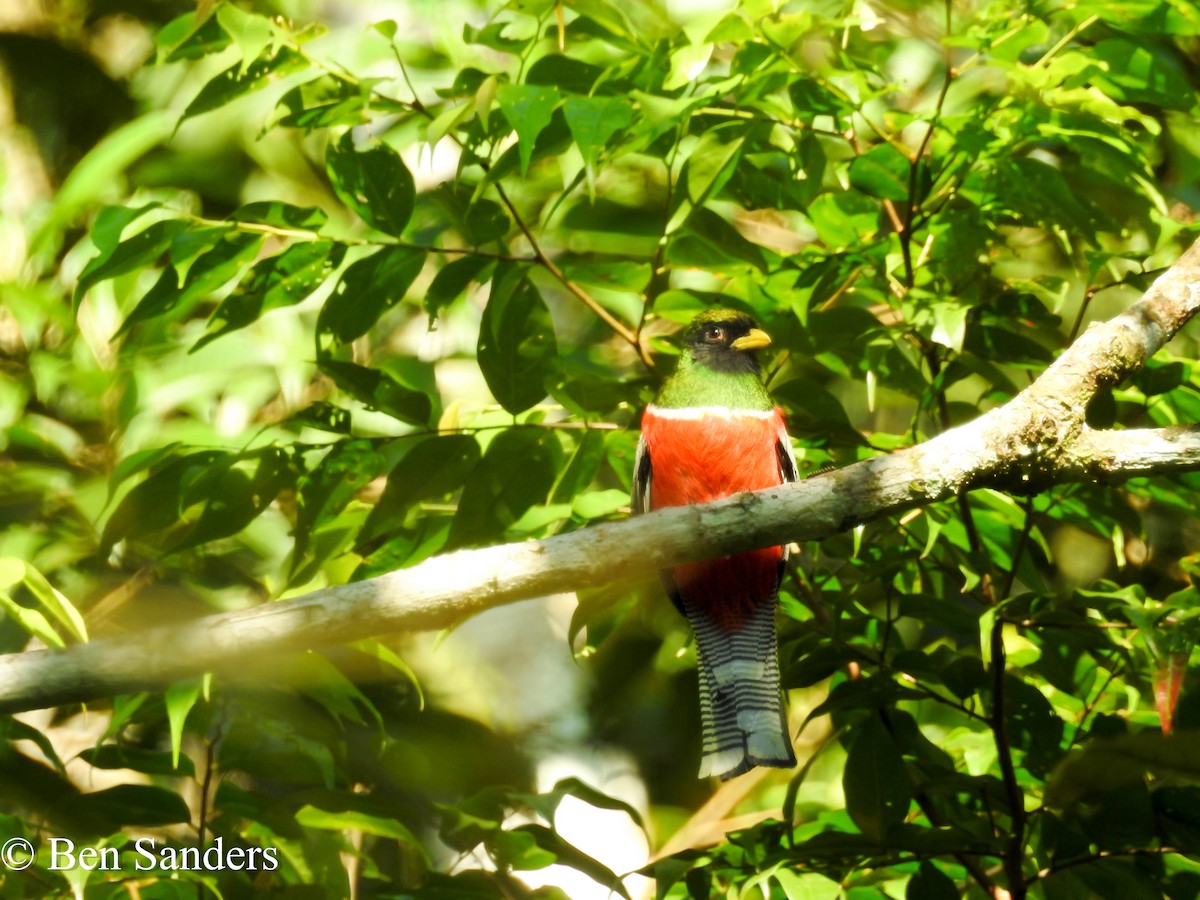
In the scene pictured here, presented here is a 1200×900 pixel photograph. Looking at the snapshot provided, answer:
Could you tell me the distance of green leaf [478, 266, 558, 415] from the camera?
105 inches

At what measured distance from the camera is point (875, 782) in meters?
2.50

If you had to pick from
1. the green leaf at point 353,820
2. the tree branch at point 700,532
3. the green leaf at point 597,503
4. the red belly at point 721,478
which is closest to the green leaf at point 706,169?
the tree branch at point 700,532

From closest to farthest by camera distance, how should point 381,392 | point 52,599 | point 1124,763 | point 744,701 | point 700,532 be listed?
1. point 1124,763
2. point 52,599
3. point 700,532
4. point 381,392
5. point 744,701

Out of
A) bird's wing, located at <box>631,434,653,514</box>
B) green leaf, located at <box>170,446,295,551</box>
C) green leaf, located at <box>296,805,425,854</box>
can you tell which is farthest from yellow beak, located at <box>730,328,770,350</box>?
green leaf, located at <box>296,805,425,854</box>

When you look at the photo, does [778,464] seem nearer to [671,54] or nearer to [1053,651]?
[1053,651]

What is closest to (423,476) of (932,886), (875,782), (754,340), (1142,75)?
(754,340)

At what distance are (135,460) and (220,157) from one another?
214 centimetres

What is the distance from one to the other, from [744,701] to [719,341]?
0.99 meters

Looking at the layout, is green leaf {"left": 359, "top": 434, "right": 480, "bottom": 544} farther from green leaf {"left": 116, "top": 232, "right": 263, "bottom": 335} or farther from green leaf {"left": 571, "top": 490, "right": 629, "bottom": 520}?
green leaf {"left": 116, "top": 232, "right": 263, "bottom": 335}

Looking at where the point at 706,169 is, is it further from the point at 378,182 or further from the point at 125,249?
the point at 125,249

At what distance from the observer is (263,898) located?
101 inches

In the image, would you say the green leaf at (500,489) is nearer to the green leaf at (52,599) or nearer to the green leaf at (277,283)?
the green leaf at (277,283)

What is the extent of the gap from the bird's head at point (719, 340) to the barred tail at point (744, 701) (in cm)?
68

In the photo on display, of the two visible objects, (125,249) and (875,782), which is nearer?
(875,782)
